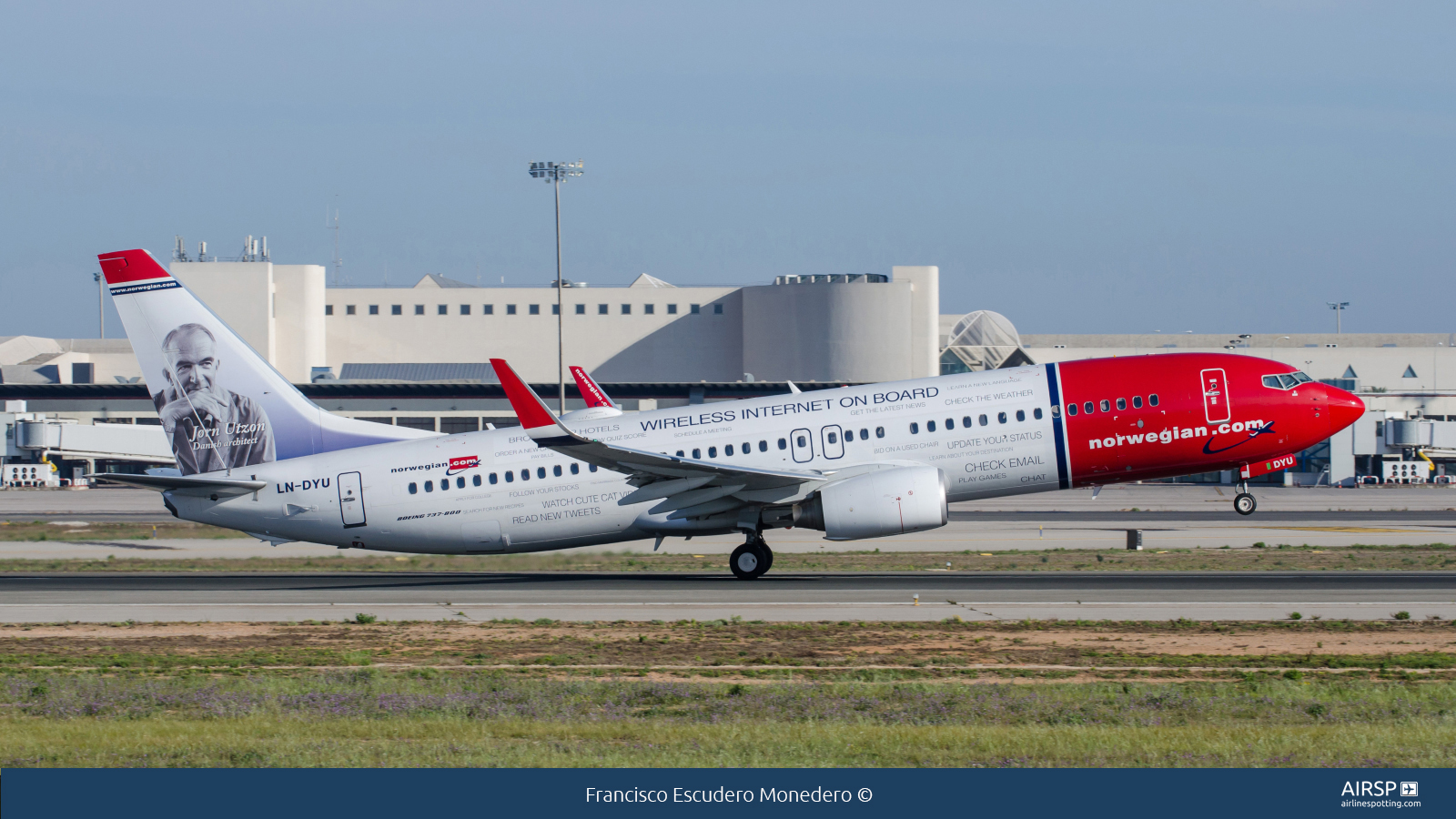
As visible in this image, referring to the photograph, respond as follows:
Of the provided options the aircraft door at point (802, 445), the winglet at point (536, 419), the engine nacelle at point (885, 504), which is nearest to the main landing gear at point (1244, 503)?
the engine nacelle at point (885, 504)

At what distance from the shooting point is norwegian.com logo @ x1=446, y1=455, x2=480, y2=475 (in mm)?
31375

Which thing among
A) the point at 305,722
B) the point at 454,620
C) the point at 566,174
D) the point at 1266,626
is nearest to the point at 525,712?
the point at 305,722

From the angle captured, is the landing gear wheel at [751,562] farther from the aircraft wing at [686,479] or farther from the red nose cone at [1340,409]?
the red nose cone at [1340,409]

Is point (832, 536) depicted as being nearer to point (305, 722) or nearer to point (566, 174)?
point (305, 722)

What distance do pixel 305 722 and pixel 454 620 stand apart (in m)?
9.91

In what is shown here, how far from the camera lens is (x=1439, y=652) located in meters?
19.4

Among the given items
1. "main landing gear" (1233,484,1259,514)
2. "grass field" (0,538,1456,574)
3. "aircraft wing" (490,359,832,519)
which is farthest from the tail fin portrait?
"main landing gear" (1233,484,1259,514)

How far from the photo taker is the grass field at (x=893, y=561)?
114 ft

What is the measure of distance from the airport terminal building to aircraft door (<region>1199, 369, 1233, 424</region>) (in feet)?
270

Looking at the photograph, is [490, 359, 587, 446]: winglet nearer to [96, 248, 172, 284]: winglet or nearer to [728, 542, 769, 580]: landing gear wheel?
[728, 542, 769, 580]: landing gear wheel

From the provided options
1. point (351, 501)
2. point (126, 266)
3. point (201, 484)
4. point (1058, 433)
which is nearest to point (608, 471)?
point (351, 501)

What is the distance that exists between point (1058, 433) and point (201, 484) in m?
20.2

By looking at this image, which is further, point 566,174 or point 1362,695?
point 566,174

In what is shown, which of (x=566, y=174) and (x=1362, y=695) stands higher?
(x=566, y=174)
